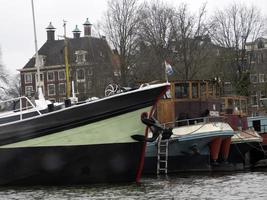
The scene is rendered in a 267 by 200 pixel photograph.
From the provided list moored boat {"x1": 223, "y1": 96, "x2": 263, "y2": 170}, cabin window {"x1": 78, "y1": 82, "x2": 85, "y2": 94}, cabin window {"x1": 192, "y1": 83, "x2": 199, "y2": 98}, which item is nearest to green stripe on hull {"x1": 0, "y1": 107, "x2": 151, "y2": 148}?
cabin window {"x1": 192, "y1": 83, "x2": 199, "y2": 98}

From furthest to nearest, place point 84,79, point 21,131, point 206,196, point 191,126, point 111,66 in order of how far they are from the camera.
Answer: point 84,79, point 111,66, point 191,126, point 21,131, point 206,196

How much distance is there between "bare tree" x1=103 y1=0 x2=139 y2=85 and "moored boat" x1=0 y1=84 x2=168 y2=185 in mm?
28926

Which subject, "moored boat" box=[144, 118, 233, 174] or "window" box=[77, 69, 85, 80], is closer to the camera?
"moored boat" box=[144, 118, 233, 174]

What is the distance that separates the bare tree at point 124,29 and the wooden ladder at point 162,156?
22.4 metres

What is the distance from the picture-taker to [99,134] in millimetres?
19547

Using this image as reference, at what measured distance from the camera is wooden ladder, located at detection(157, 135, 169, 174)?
85.7 ft

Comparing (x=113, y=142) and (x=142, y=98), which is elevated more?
(x=142, y=98)

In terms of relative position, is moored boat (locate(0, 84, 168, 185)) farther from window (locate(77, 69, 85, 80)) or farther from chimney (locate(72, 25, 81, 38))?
chimney (locate(72, 25, 81, 38))

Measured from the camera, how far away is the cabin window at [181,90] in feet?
93.4

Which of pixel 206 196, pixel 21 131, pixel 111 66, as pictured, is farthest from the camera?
pixel 111 66

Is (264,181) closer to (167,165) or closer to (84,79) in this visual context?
(167,165)

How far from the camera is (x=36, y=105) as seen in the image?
73.2 ft

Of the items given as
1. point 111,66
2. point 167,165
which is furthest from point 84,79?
point 167,165

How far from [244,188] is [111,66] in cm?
3168
